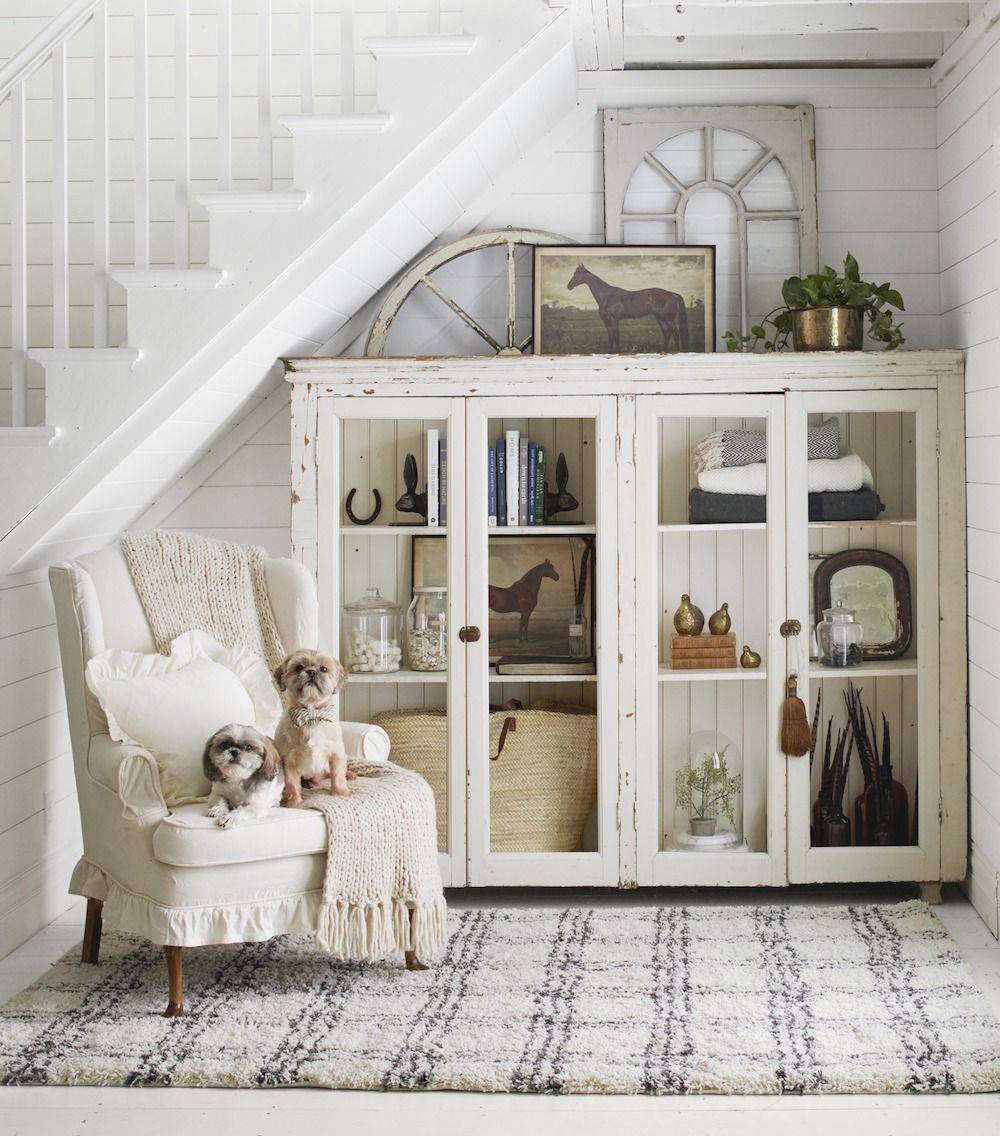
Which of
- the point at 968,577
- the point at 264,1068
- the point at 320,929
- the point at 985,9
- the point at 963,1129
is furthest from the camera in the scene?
the point at 968,577

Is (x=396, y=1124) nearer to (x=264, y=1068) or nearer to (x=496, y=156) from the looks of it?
(x=264, y=1068)

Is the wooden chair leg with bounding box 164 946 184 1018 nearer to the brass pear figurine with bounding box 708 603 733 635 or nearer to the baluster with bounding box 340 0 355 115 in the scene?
the brass pear figurine with bounding box 708 603 733 635

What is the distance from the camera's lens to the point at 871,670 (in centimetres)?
352

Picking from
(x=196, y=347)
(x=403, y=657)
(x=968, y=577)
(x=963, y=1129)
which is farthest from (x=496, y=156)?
(x=963, y=1129)

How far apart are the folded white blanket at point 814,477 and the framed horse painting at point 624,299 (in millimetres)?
425

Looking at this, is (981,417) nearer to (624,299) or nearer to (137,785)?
(624,299)

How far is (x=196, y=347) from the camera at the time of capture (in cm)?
291

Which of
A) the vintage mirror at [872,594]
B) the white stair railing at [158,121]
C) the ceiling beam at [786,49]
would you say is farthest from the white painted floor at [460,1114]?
the ceiling beam at [786,49]

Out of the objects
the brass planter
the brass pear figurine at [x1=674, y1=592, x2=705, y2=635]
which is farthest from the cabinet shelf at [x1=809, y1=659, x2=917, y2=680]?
the brass planter

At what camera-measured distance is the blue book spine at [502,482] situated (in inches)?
137

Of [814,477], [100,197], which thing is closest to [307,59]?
[100,197]

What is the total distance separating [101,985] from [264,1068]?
634 millimetres

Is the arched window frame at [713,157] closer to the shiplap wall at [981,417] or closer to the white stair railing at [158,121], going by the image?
the shiplap wall at [981,417]

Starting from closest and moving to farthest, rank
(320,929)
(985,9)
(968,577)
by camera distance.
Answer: (320,929)
(985,9)
(968,577)
